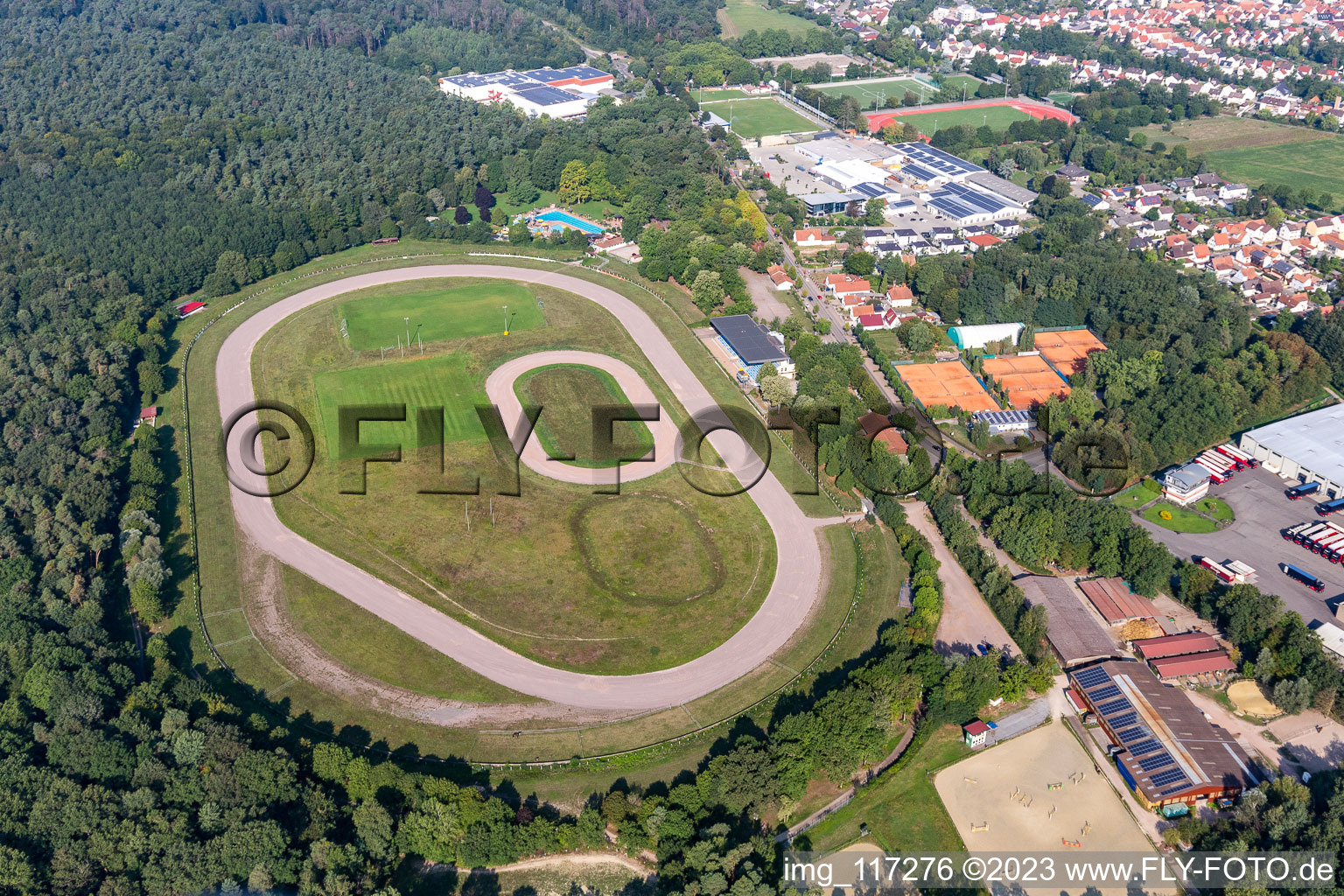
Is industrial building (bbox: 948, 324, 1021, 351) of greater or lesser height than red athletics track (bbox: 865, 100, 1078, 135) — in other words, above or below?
below

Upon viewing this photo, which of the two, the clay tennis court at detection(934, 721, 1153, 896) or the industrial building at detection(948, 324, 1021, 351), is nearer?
the clay tennis court at detection(934, 721, 1153, 896)

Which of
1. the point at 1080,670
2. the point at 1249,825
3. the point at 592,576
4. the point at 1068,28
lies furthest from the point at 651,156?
the point at 1068,28

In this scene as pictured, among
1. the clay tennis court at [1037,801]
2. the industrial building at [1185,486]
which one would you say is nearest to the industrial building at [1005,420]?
the industrial building at [1185,486]

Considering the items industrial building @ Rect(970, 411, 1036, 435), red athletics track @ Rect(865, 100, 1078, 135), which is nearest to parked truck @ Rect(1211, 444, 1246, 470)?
industrial building @ Rect(970, 411, 1036, 435)

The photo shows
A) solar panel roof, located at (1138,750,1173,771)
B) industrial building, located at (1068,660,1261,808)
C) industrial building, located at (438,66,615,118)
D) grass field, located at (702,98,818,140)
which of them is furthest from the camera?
grass field, located at (702,98,818,140)

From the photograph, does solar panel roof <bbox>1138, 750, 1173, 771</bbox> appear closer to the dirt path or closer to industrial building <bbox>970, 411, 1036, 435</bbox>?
the dirt path

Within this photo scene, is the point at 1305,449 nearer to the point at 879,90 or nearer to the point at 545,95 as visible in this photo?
the point at 879,90

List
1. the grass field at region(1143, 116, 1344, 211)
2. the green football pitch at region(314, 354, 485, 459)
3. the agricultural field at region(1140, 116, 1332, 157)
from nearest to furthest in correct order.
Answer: the green football pitch at region(314, 354, 485, 459)
the grass field at region(1143, 116, 1344, 211)
the agricultural field at region(1140, 116, 1332, 157)
